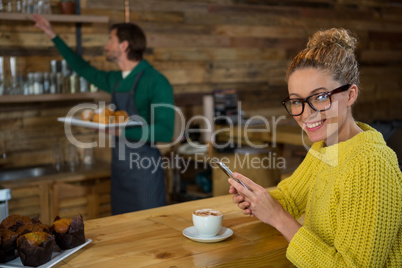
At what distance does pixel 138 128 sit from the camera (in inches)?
132

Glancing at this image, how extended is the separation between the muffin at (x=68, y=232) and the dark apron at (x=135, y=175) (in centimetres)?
176

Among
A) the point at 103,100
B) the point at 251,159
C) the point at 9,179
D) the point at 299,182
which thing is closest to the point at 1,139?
the point at 9,179

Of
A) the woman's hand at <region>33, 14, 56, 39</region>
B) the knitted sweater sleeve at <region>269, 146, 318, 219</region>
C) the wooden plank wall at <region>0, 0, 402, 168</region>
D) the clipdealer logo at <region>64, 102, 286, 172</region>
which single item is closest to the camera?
the knitted sweater sleeve at <region>269, 146, 318, 219</region>

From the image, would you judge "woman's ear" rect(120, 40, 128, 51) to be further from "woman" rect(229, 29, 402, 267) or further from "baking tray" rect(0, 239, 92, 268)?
"baking tray" rect(0, 239, 92, 268)

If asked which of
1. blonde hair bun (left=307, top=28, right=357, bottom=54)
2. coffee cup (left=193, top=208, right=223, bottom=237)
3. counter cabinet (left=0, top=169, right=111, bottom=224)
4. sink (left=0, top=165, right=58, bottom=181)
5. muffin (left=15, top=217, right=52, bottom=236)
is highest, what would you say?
blonde hair bun (left=307, top=28, right=357, bottom=54)

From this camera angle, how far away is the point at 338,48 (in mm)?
Answer: 1676

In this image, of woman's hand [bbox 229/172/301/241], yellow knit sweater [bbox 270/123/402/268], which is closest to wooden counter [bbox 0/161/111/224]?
woman's hand [bbox 229/172/301/241]

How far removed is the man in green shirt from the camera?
3396 millimetres

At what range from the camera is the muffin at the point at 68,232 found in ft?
5.22

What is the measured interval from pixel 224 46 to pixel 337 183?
355 centimetres

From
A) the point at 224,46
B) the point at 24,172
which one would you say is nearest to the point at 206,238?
the point at 24,172

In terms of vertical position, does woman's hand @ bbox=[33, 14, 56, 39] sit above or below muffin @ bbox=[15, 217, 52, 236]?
above

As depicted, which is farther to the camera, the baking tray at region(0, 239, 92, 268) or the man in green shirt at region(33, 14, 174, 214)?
the man in green shirt at region(33, 14, 174, 214)

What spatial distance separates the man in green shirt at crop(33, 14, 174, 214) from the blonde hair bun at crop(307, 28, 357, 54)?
5.75 feet
